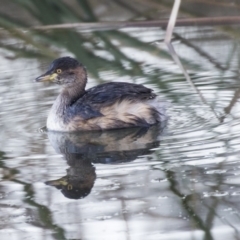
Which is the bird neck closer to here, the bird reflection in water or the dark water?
the dark water

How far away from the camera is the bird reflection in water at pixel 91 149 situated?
5.64 metres

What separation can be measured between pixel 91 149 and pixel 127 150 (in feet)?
1.04

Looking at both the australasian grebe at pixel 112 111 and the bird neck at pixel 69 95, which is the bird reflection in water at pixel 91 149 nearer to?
the australasian grebe at pixel 112 111

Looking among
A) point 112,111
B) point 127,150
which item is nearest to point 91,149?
point 127,150

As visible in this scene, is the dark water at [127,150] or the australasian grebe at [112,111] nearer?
the dark water at [127,150]

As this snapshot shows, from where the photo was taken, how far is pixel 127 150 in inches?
249

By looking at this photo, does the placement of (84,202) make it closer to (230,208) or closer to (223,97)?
(230,208)

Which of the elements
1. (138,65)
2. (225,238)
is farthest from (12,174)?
(138,65)

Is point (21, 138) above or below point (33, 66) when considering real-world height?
below

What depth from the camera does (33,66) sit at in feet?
29.7

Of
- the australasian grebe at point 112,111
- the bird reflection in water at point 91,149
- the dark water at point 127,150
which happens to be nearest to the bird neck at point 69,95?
the australasian grebe at point 112,111

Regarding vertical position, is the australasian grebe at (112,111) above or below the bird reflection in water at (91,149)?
above

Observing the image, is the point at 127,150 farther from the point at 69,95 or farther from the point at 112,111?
the point at 69,95

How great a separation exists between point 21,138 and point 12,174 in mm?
919
